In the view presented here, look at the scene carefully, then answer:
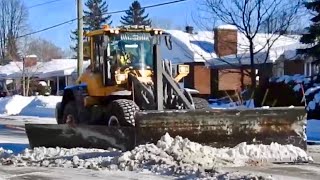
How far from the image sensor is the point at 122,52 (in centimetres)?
1463

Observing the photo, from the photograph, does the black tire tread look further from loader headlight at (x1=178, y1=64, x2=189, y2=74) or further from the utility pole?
the utility pole

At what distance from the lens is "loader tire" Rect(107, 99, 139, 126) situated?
12953mm

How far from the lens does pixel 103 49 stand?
14.6 m

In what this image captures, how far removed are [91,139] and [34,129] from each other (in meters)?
1.44

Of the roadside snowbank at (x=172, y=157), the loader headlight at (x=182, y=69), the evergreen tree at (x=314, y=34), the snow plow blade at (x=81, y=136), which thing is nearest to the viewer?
the roadside snowbank at (x=172, y=157)

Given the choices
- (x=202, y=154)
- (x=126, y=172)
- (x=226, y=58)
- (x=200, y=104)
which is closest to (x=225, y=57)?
(x=226, y=58)

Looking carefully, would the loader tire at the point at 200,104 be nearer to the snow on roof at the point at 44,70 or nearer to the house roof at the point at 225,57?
the house roof at the point at 225,57

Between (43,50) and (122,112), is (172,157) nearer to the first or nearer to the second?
(122,112)

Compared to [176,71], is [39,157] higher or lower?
lower

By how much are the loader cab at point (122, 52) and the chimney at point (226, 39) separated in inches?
901

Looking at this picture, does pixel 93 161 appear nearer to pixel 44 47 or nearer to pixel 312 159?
pixel 312 159

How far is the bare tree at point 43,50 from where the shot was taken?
8409cm

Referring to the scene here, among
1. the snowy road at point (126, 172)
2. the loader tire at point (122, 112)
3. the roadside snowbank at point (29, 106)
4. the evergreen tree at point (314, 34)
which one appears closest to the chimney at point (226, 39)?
the roadside snowbank at point (29, 106)

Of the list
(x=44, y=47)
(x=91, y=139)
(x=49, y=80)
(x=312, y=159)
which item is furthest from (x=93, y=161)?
(x=44, y=47)
